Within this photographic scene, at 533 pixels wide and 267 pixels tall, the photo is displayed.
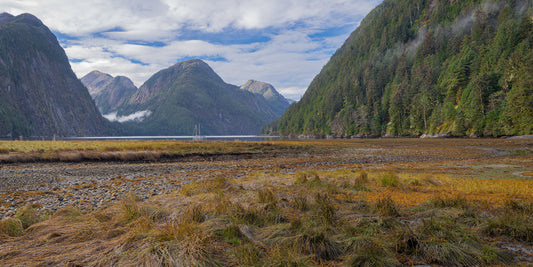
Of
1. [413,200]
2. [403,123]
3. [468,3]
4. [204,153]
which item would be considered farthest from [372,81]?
[413,200]

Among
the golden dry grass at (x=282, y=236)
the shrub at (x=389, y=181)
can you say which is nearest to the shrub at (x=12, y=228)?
the golden dry grass at (x=282, y=236)

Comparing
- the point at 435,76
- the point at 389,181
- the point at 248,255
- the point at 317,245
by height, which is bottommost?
the point at 389,181

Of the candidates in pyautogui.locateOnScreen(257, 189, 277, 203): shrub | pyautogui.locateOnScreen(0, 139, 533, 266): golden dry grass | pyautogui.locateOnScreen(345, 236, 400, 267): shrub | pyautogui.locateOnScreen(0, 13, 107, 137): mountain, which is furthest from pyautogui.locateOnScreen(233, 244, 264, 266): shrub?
pyautogui.locateOnScreen(0, 13, 107, 137): mountain

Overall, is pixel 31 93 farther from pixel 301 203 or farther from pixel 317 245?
pixel 317 245

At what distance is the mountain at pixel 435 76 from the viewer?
50.1 meters

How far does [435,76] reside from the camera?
250 feet

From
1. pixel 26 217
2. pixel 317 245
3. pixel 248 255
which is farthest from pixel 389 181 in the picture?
pixel 26 217

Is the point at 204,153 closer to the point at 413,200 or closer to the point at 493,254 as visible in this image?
the point at 413,200

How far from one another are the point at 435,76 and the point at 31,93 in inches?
8518

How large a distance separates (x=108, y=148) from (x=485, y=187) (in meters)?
32.6

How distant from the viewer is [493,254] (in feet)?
12.8

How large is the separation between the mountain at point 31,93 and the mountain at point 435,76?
149604 millimetres

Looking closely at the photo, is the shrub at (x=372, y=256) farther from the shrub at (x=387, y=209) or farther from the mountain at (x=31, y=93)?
the mountain at (x=31, y=93)

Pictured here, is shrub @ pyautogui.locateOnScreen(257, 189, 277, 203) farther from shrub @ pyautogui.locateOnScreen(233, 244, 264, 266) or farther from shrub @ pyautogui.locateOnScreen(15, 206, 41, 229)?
shrub @ pyautogui.locateOnScreen(15, 206, 41, 229)
